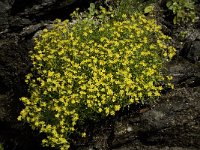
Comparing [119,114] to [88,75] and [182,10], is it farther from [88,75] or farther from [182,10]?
[182,10]

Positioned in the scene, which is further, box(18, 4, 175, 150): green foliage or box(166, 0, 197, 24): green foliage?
box(166, 0, 197, 24): green foliage

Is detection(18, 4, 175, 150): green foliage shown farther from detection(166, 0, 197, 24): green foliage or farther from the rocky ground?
detection(166, 0, 197, 24): green foliage

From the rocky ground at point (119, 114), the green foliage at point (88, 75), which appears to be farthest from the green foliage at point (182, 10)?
the green foliage at point (88, 75)

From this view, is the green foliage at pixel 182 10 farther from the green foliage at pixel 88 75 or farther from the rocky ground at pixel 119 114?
the green foliage at pixel 88 75

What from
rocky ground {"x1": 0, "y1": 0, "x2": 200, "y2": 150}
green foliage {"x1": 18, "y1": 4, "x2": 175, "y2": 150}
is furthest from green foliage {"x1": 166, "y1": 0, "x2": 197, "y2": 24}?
green foliage {"x1": 18, "y1": 4, "x2": 175, "y2": 150}

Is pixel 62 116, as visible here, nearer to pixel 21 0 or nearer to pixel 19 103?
pixel 19 103
